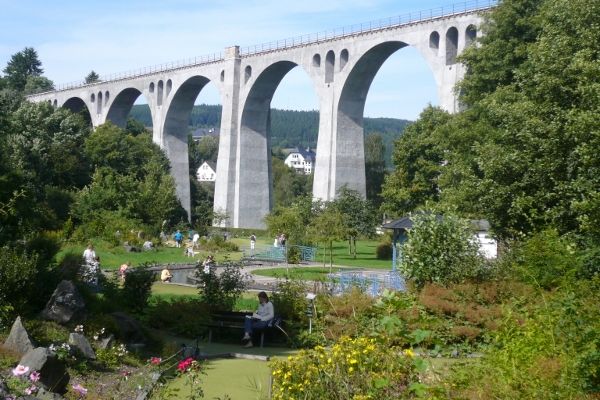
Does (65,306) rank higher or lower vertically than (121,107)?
lower

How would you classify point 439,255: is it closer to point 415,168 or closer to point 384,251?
point 415,168

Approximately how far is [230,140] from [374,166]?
26.5 meters

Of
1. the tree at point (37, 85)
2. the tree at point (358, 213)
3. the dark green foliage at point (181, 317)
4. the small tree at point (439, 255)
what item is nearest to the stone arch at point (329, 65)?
the tree at point (358, 213)

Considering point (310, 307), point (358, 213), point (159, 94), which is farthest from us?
point (159, 94)

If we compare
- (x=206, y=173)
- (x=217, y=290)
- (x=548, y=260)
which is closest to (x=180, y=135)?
(x=217, y=290)

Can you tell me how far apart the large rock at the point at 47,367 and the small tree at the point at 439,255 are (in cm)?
751

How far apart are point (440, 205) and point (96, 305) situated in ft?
30.9

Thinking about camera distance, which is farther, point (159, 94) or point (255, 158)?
point (159, 94)

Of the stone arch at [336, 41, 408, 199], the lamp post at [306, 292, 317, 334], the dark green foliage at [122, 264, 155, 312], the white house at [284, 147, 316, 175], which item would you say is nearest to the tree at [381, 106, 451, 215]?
the stone arch at [336, 41, 408, 199]

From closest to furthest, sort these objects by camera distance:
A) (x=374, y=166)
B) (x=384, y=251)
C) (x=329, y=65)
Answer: (x=384, y=251)
(x=329, y=65)
(x=374, y=166)

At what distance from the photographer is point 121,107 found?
6212cm

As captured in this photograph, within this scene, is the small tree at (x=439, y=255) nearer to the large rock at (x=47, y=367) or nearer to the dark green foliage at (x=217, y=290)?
the dark green foliage at (x=217, y=290)

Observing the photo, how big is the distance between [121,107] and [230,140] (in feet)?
53.6

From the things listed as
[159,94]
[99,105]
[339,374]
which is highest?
[99,105]
